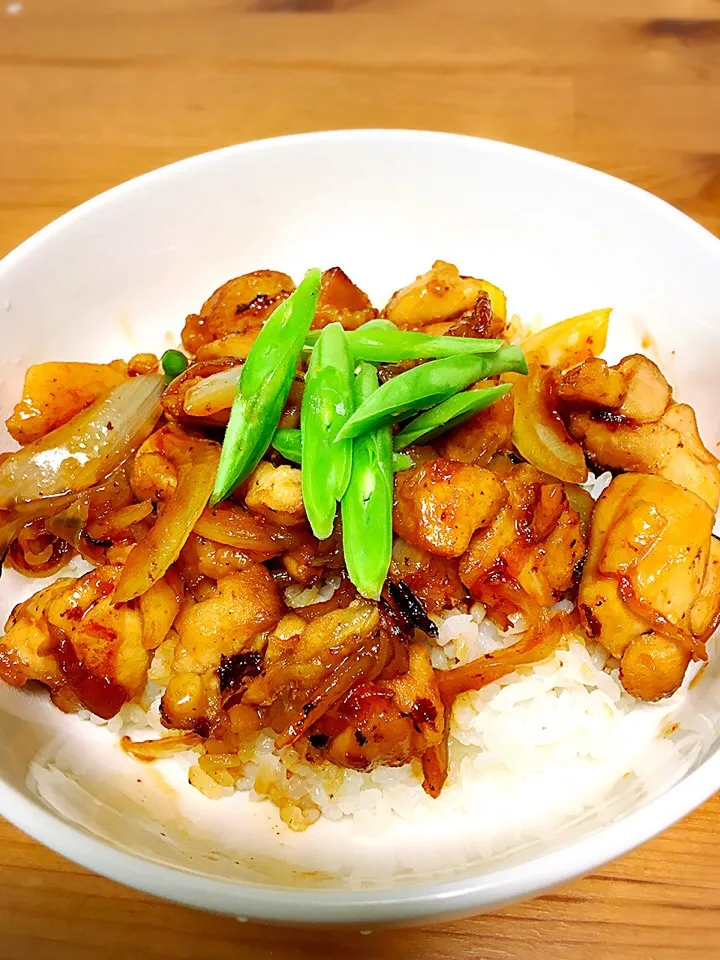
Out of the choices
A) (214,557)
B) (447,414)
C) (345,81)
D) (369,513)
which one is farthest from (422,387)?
(345,81)

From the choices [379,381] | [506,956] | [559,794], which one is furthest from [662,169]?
[506,956]

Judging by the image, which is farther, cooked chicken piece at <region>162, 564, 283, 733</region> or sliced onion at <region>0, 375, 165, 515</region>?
sliced onion at <region>0, 375, 165, 515</region>

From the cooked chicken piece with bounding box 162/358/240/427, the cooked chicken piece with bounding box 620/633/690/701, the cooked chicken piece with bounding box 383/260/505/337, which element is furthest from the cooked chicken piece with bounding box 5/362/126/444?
the cooked chicken piece with bounding box 620/633/690/701

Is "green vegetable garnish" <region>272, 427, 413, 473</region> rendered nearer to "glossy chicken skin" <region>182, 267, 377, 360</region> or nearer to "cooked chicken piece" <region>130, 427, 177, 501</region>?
"cooked chicken piece" <region>130, 427, 177, 501</region>

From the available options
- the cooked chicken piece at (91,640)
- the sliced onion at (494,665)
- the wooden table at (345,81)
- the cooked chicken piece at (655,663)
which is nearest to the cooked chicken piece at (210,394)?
the cooked chicken piece at (91,640)

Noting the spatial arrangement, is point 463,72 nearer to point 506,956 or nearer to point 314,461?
point 314,461

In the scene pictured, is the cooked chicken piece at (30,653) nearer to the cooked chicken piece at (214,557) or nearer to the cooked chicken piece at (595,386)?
the cooked chicken piece at (214,557)
